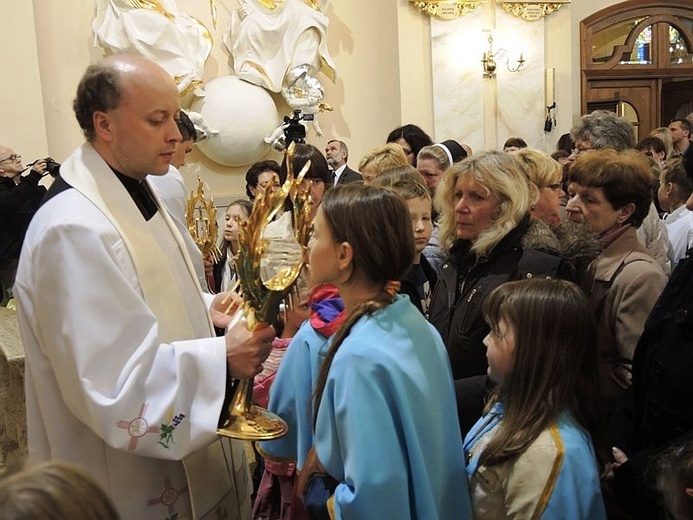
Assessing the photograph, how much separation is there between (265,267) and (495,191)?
3.60ft

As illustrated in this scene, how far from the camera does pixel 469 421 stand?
2.24 meters

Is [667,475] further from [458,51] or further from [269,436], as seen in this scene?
[458,51]

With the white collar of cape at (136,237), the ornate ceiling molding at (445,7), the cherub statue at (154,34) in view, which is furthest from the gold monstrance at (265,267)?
the ornate ceiling molding at (445,7)

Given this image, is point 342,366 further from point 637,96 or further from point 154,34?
point 637,96

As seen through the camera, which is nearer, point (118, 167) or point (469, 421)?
point (118, 167)

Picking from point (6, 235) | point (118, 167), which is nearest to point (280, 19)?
point (6, 235)

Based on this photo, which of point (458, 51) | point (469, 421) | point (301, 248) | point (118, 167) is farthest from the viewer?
point (458, 51)

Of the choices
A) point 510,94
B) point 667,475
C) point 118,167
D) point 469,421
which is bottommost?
point 469,421

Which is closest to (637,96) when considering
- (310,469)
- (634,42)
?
(634,42)

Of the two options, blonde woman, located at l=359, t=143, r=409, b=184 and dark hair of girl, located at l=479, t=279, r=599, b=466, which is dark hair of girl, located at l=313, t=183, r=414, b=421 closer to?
dark hair of girl, located at l=479, t=279, r=599, b=466

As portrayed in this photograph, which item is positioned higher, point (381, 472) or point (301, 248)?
point (301, 248)

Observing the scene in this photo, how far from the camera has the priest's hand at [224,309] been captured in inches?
82.7

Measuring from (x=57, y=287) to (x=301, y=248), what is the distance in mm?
553

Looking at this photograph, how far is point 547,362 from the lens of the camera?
1.77 meters
